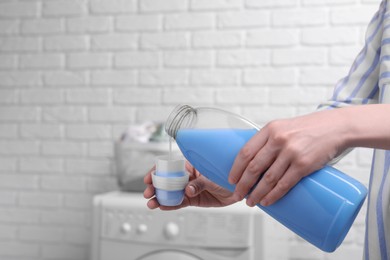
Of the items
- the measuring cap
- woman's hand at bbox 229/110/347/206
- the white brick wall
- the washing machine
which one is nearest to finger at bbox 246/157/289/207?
woman's hand at bbox 229/110/347/206

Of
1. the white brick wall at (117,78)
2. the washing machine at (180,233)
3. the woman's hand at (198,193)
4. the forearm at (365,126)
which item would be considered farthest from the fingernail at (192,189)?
the white brick wall at (117,78)

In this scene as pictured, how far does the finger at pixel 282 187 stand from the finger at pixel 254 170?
0.02 metres

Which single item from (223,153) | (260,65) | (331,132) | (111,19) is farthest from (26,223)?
(331,132)

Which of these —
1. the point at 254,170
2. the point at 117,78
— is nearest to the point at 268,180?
the point at 254,170

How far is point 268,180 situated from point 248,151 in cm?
5

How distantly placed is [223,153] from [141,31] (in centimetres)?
150

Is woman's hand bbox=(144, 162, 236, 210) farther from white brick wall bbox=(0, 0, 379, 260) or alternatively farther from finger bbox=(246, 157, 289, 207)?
white brick wall bbox=(0, 0, 379, 260)

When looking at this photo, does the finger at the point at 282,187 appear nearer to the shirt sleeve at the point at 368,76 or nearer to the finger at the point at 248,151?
the finger at the point at 248,151

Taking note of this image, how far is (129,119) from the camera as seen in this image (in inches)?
79.3

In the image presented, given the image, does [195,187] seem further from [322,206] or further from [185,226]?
[185,226]

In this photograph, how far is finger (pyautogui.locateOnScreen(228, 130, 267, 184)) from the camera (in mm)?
535

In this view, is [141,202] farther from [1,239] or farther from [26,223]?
[1,239]

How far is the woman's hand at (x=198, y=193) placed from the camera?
0.73 meters

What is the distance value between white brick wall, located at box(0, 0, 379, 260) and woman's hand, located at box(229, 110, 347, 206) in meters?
1.35
